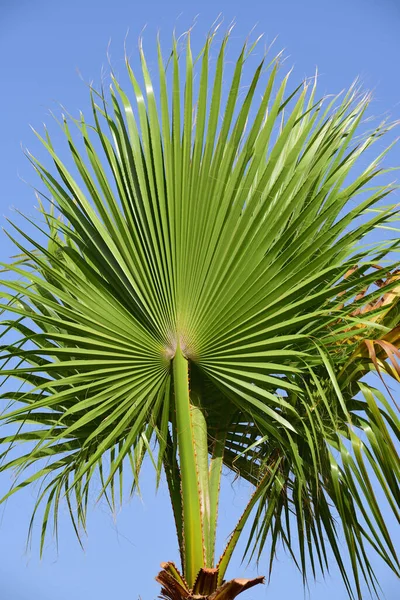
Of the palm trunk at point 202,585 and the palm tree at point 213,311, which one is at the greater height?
the palm tree at point 213,311

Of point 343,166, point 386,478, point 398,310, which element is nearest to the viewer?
point 386,478

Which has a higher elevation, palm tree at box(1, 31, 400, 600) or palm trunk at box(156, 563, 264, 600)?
palm tree at box(1, 31, 400, 600)

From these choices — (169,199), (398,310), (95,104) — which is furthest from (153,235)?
(398,310)

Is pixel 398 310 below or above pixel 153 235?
below

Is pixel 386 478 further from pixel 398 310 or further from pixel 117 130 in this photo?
pixel 117 130

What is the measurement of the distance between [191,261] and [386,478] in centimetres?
120

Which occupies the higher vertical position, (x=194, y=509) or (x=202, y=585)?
(x=194, y=509)

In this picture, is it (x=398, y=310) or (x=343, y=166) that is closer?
(x=398, y=310)

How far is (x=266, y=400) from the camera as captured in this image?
12.6 ft

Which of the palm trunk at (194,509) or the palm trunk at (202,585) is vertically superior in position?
the palm trunk at (194,509)

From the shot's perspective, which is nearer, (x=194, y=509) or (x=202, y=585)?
(x=202, y=585)

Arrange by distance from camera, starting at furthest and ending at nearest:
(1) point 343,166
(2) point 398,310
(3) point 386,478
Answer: (1) point 343,166, (2) point 398,310, (3) point 386,478

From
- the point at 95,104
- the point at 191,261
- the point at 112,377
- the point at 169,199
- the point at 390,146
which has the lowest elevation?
the point at 112,377

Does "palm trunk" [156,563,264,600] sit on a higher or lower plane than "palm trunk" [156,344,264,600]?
lower
